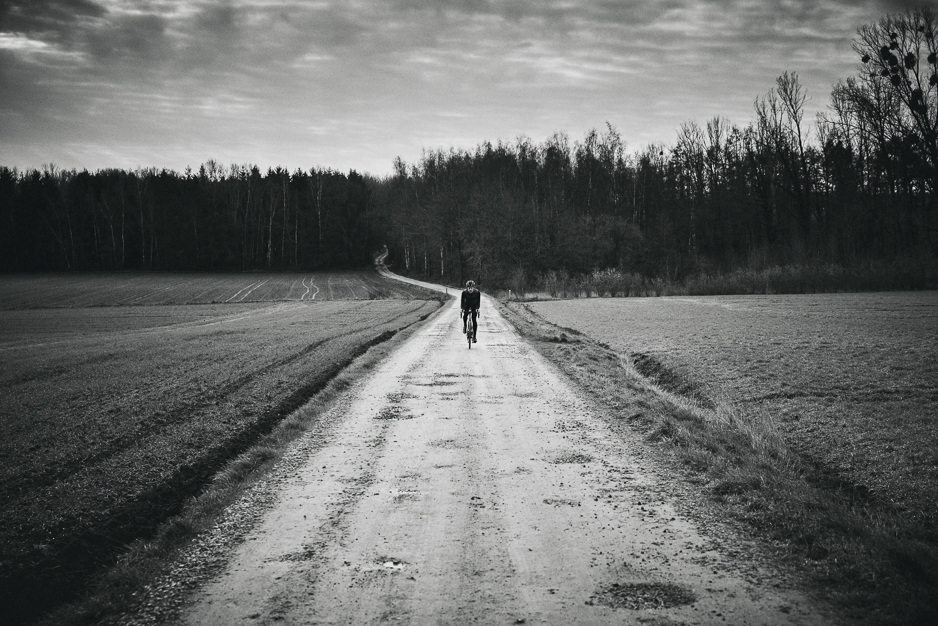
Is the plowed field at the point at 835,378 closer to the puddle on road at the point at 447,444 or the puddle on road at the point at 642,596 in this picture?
the puddle on road at the point at 642,596

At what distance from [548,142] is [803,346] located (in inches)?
2863

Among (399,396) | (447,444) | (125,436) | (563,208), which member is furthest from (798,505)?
(563,208)

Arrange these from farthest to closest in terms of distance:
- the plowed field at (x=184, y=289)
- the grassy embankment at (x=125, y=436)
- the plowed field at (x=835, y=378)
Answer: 1. the plowed field at (x=184, y=289)
2. the plowed field at (x=835, y=378)
3. the grassy embankment at (x=125, y=436)

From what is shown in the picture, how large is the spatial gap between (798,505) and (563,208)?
62.5 meters

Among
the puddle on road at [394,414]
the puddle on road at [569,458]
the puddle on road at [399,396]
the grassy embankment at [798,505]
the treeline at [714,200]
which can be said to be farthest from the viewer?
the treeline at [714,200]

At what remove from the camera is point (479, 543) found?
176 inches

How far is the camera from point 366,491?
570 cm

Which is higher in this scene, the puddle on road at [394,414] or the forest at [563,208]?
the forest at [563,208]

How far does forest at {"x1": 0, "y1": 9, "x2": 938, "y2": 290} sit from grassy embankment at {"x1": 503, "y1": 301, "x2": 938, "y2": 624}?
36041mm

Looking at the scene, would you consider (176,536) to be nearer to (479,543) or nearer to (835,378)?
Result: (479,543)

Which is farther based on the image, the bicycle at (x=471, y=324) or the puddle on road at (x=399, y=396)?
the bicycle at (x=471, y=324)

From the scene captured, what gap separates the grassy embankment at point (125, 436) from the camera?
4531 mm

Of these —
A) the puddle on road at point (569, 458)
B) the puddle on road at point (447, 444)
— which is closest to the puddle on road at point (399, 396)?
the puddle on road at point (447, 444)

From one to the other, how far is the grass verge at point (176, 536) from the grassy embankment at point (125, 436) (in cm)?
2
